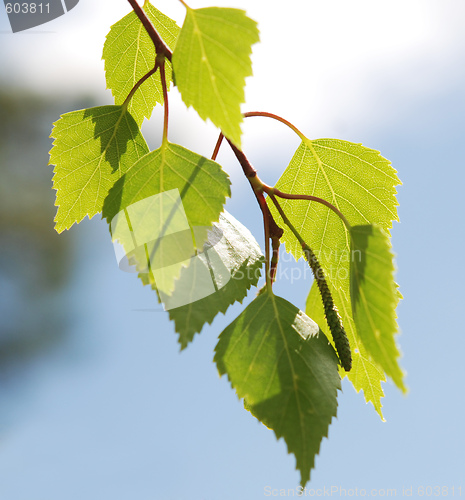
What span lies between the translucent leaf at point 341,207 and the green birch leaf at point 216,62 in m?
0.19

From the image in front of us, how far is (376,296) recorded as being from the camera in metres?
0.44

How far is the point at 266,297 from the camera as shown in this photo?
536 millimetres

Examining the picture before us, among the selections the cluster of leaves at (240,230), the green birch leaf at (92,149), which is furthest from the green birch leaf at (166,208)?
the green birch leaf at (92,149)

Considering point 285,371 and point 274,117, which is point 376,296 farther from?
point 274,117

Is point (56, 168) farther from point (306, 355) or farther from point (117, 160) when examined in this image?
point (306, 355)

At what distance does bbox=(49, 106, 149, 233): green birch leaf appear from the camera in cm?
62

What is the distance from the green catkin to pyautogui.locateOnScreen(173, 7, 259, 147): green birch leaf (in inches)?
7.6

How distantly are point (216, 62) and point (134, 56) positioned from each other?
0.29 m

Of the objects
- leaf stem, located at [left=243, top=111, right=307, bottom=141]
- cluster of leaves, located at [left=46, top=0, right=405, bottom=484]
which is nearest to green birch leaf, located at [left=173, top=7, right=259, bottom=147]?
cluster of leaves, located at [left=46, top=0, right=405, bottom=484]

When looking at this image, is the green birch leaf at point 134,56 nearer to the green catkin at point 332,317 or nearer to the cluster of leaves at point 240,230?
the cluster of leaves at point 240,230

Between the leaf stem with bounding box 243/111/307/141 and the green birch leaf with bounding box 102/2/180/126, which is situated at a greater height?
the green birch leaf with bounding box 102/2/180/126

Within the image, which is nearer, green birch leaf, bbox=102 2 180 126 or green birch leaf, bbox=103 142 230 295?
green birch leaf, bbox=103 142 230 295

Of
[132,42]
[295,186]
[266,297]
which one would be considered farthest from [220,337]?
[132,42]

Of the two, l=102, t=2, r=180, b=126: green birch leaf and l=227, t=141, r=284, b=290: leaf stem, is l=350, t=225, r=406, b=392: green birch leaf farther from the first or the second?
l=102, t=2, r=180, b=126: green birch leaf
